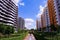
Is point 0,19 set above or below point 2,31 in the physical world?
above

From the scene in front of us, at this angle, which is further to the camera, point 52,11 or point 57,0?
point 52,11

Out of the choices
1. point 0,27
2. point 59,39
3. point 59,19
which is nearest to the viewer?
point 59,39

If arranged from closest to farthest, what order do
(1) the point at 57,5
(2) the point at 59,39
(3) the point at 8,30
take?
(2) the point at 59,39 → (3) the point at 8,30 → (1) the point at 57,5

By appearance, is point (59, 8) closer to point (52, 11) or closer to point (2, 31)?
point (52, 11)

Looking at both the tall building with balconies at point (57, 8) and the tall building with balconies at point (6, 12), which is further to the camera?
the tall building with balconies at point (57, 8)

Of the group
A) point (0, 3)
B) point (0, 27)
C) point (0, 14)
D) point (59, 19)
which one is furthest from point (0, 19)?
point (59, 19)

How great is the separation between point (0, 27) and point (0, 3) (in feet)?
70.7

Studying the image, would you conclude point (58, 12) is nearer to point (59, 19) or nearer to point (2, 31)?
point (59, 19)

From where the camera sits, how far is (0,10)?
252ft

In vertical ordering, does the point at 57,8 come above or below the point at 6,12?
above

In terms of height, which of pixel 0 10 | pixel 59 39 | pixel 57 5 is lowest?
pixel 59 39

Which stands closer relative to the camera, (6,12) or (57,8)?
(57,8)

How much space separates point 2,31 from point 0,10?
764 inches

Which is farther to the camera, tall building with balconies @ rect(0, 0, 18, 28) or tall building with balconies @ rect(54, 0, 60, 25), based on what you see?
tall building with balconies @ rect(54, 0, 60, 25)
